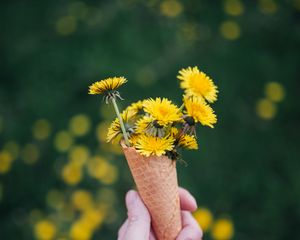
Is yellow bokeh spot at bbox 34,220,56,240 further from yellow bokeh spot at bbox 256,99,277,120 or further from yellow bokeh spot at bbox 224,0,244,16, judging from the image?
yellow bokeh spot at bbox 224,0,244,16

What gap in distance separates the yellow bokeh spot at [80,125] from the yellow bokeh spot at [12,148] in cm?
31

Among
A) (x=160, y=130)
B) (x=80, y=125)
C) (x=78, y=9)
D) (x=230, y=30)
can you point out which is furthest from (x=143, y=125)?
(x=78, y=9)

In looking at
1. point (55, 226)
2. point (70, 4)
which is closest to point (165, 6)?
point (70, 4)

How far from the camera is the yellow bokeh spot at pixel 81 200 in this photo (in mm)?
2266

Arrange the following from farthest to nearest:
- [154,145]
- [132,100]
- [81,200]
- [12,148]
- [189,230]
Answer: [132,100], [12,148], [81,200], [189,230], [154,145]

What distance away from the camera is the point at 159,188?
3.73 ft

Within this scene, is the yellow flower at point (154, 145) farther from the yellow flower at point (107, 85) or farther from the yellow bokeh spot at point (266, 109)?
the yellow bokeh spot at point (266, 109)

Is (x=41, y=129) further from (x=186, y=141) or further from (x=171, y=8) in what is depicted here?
(x=186, y=141)

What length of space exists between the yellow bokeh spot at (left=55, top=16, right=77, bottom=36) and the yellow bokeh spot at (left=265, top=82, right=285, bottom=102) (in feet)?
4.49

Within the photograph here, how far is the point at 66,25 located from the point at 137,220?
2.29 metres

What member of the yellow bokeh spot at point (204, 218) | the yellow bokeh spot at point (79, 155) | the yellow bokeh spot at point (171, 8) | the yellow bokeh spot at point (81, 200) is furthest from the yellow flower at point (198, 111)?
the yellow bokeh spot at point (171, 8)

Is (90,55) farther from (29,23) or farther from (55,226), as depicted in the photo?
(55,226)

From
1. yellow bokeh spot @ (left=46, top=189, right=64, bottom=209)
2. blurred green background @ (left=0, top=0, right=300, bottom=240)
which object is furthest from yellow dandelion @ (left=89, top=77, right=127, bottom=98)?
yellow bokeh spot @ (left=46, top=189, right=64, bottom=209)

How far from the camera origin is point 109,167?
92.0 inches
